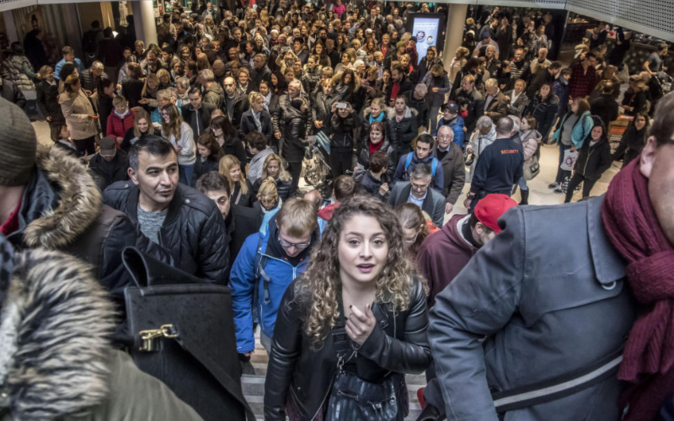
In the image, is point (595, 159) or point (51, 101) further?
point (51, 101)

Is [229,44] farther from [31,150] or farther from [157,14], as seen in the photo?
[31,150]

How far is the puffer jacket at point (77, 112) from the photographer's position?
804 centimetres

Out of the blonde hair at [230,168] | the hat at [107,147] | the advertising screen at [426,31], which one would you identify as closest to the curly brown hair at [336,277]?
the blonde hair at [230,168]

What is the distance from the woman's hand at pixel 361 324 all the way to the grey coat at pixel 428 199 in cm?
329

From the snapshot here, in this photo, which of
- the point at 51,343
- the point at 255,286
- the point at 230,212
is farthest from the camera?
the point at 230,212

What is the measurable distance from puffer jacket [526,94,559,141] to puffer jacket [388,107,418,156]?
11.9 ft

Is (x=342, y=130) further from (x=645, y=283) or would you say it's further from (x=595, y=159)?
(x=645, y=283)

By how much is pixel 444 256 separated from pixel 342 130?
16.4ft

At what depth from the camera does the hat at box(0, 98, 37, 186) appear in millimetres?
1473

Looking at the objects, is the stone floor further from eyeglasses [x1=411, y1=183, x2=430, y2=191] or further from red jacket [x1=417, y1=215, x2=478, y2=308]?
red jacket [x1=417, y1=215, x2=478, y2=308]

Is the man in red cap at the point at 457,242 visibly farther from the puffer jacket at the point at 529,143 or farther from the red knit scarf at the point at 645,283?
the puffer jacket at the point at 529,143

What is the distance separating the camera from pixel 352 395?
2.16 meters

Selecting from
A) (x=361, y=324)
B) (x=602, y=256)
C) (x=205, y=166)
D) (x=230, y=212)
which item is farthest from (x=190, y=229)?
(x=205, y=166)

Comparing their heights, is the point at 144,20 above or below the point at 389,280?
above
